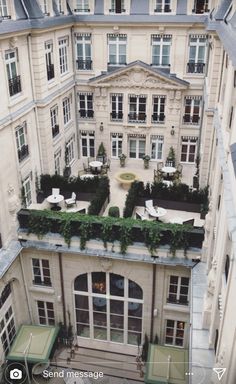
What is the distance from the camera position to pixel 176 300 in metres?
17.9

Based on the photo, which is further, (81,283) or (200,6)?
(200,6)

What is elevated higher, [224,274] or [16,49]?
[16,49]

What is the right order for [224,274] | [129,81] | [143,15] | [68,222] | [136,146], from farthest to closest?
1. [136,146]
2. [129,81]
3. [143,15]
4. [68,222]
5. [224,274]

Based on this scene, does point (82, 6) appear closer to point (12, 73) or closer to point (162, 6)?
point (162, 6)

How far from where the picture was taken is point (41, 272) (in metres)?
18.6

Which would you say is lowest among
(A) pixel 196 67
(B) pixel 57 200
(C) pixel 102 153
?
(C) pixel 102 153

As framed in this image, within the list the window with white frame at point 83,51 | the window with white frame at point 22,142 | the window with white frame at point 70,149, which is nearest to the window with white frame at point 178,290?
the window with white frame at point 22,142

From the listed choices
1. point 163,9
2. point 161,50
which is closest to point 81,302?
point 161,50

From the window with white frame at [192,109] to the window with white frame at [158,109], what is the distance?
1.47 m

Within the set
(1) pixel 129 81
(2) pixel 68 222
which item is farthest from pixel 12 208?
(1) pixel 129 81

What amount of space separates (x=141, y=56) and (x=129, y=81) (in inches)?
68.4

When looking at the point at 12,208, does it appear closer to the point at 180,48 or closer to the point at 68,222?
the point at 68,222

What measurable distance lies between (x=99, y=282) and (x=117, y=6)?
16872 mm

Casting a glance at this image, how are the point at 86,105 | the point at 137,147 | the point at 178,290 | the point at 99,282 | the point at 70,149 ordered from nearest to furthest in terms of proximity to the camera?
the point at 178,290 < the point at 99,282 < the point at 70,149 < the point at 86,105 < the point at 137,147
